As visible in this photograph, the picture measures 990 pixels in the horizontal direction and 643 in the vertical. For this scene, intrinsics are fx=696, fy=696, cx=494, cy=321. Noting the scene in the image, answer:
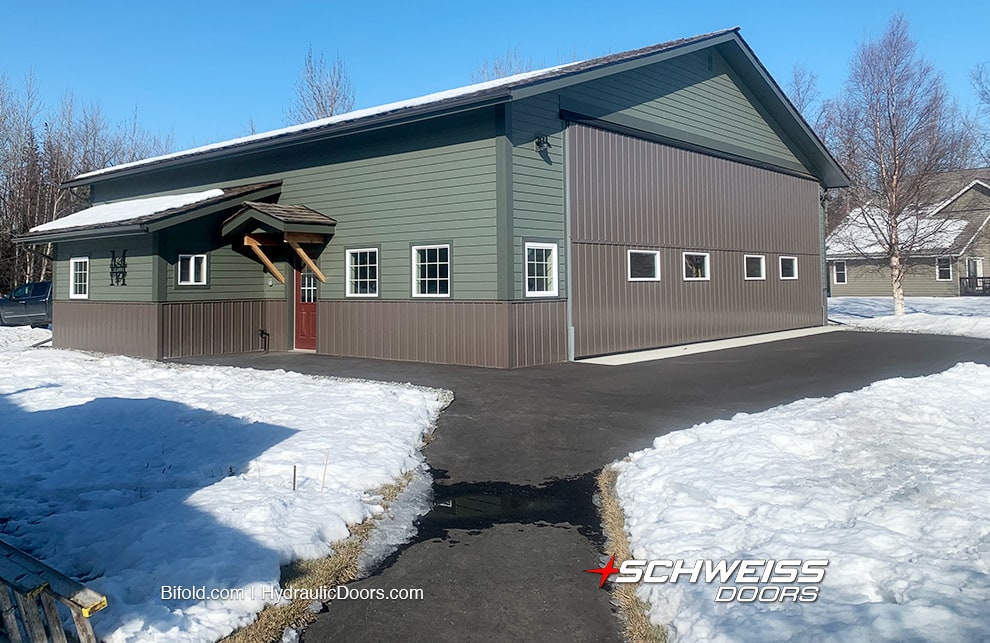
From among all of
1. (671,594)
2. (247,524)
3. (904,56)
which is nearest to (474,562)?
(671,594)

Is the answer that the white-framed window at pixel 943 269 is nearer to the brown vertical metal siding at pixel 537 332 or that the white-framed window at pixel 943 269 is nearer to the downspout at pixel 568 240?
the downspout at pixel 568 240

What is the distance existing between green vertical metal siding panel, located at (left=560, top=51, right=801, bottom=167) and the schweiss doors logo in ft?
34.0

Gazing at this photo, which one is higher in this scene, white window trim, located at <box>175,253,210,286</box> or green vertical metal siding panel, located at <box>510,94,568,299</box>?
green vertical metal siding panel, located at <box>510,94,568,299</box>

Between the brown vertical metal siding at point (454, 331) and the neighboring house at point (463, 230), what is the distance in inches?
1.4

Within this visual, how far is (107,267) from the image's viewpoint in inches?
572

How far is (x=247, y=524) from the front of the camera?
4230mm

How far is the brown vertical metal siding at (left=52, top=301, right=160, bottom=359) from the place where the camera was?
533 inches

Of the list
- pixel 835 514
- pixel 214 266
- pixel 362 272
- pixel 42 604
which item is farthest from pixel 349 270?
pixel 42 604

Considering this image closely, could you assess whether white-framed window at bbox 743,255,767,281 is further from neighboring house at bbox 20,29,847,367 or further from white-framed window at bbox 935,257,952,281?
white-framed window at bbox 935,257,952,281

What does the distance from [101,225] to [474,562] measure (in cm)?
1275

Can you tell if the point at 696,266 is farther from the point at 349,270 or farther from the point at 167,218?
the point at 167,218

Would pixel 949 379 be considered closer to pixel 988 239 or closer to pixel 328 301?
pixel 328 301

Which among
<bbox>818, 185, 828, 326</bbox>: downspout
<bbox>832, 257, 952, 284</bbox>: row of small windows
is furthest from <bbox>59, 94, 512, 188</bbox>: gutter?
<bbox>832, 257, 952, 284</bbox>: row of small windows

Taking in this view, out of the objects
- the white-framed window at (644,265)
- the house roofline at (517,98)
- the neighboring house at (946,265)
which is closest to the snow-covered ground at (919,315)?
the neighboring house at (946,265)
